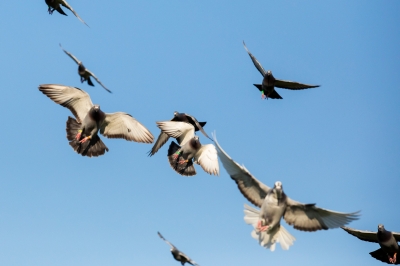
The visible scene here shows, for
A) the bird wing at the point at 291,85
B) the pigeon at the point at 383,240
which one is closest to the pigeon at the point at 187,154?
the bird wing at the point at 291,85

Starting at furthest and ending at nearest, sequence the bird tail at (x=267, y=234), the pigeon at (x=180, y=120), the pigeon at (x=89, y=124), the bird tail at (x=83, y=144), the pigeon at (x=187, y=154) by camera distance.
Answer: the pigeon at (x=180, y=120) → the pigeon at (x=187, y=154) → the bird tail at (x=83, y=144) → the pigeon at (x=89, y=124) → the bird tail at (x=267, y=234)

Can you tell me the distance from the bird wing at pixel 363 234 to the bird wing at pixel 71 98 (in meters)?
8.63

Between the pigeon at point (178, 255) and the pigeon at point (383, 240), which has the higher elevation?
the pigeon at point (383, 240)

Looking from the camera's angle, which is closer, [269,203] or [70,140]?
[269,203]

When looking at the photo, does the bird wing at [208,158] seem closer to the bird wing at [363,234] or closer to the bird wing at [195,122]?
the bird wing at [195,122]

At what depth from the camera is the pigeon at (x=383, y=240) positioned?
64.2ft

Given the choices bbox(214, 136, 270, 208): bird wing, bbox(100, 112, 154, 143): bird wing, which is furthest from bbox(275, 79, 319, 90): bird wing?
bbox(214, 136, 270, 208): bird wing

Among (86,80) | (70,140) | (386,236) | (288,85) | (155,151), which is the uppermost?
(288,85)

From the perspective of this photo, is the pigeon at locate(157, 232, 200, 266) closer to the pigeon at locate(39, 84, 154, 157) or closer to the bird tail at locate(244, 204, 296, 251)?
the bird tail at locate(244, 204, 296, 251)

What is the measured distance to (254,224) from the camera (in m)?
15.6

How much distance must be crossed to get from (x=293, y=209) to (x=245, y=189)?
4.08ft

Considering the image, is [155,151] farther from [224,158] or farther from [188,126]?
[224,158]

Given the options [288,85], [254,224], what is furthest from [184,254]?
[288,85]

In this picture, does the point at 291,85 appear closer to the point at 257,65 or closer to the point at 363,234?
the point at 257,65
